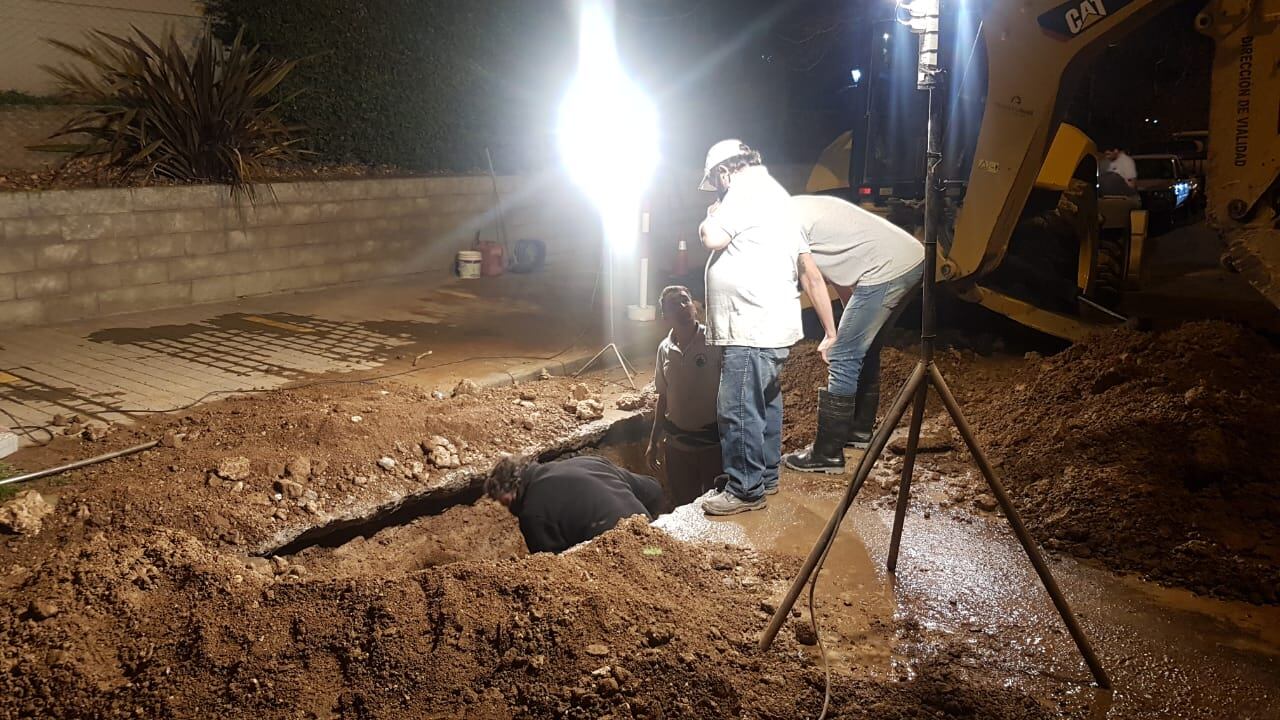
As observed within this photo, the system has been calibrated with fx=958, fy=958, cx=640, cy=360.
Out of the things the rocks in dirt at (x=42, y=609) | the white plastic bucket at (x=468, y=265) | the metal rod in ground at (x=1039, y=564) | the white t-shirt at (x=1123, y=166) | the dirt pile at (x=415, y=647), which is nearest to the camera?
the dirt pile at (x=415, y=647)

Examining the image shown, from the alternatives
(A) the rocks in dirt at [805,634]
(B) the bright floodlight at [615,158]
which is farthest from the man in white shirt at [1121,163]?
(A) the rocks in dirt at [805,634]

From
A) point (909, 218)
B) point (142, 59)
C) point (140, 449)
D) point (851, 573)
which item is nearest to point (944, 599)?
point (851, 573)

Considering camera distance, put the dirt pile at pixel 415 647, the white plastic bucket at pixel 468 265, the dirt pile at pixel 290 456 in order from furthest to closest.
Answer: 1. the white plastic bucket at pixel 468 265
2. the dirt pile at pixel 290 456
3. the dirt pile at pixel 415 647

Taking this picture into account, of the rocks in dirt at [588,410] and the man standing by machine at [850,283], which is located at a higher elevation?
the man standing by machine at [850,283]

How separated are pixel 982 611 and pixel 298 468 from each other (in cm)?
329

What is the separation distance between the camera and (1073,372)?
6.01 meters

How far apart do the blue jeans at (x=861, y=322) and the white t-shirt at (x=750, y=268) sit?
2.17ft

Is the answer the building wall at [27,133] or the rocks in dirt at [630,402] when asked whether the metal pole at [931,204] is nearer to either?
the rocks in dirt at [630,402]

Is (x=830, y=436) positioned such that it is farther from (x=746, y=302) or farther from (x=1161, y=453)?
(x=1161, y=453)

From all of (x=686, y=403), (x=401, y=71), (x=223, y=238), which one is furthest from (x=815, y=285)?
(x=401, y=71)

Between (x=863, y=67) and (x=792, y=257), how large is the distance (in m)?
4.81

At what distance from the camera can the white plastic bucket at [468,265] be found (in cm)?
1071

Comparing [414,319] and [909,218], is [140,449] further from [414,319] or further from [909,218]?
[909,218]

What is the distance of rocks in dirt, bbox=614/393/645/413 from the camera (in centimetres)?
650
